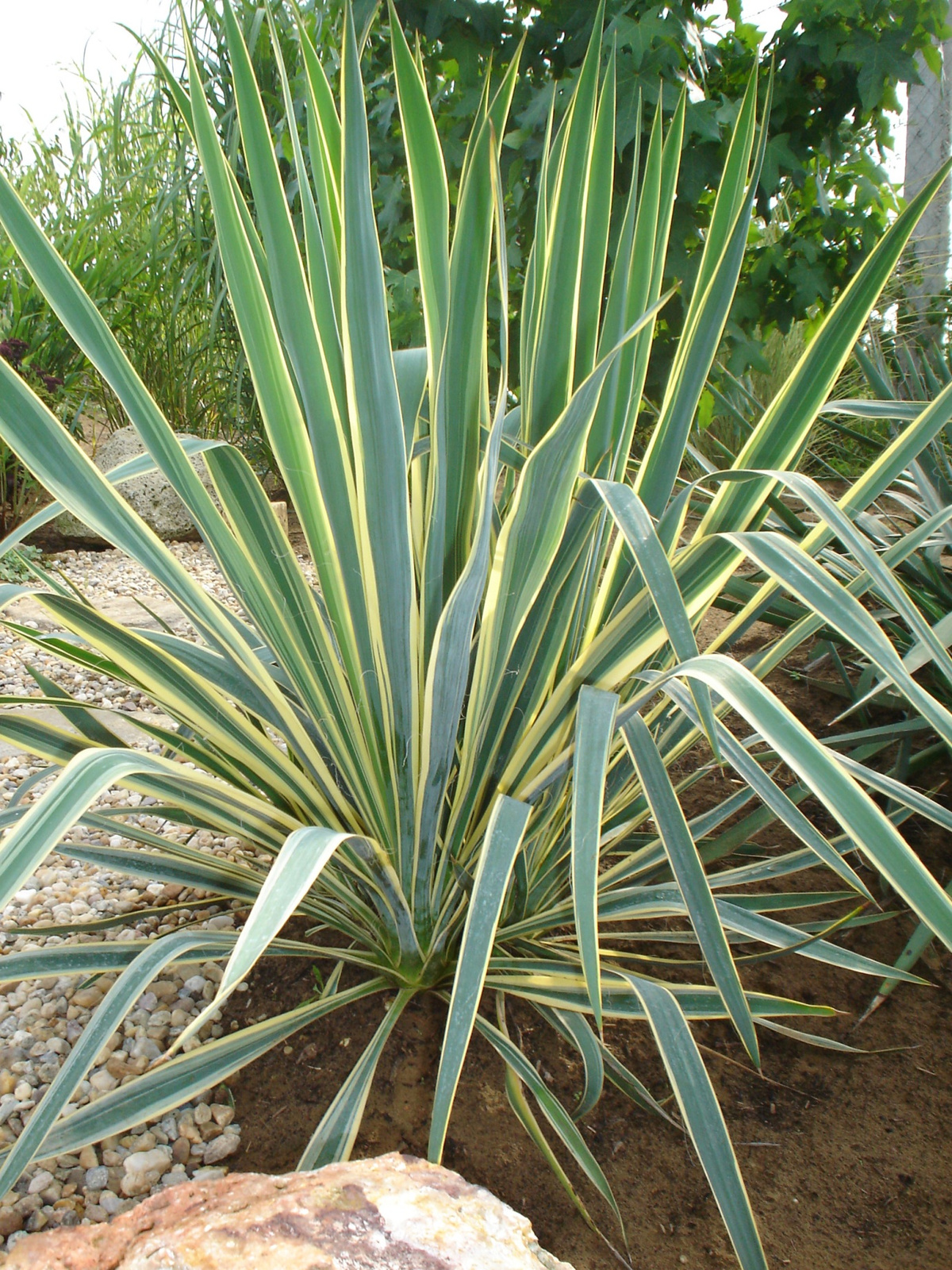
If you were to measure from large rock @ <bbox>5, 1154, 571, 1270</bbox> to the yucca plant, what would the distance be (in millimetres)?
80

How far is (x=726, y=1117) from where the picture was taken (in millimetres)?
909

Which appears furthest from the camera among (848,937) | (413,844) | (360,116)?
(848,937)

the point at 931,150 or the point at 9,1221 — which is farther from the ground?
the point at 931,150

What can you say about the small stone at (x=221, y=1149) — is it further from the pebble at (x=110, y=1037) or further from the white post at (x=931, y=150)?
the white post at (x=931, y=150)

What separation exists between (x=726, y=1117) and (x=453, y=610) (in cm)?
63

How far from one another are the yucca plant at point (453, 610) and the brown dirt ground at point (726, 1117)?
2.2 inches

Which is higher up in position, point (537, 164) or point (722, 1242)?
point (537, 164)

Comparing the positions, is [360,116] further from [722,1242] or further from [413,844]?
[722,1242]

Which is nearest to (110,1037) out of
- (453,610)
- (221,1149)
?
(221,1149)

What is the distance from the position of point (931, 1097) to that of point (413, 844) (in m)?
0.63

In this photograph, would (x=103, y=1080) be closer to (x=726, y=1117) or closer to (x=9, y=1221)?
(x=9, y=1221)

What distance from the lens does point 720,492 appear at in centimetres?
92

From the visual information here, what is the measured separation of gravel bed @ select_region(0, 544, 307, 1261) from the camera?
2.78 feet

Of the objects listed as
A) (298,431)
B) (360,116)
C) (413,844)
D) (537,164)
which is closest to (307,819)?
(413,844)
